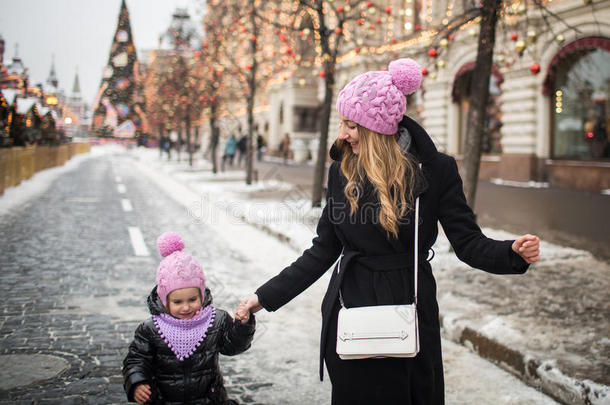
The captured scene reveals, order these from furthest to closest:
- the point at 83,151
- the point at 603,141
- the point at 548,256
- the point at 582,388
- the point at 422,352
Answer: the point at 83,151, the point at 603,141, the point at 548,256, the point at 582,388, the point at 422,352

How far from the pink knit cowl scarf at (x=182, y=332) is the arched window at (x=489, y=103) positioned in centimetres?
2160

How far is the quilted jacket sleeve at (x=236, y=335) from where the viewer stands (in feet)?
9.05

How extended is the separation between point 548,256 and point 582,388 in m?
4.65

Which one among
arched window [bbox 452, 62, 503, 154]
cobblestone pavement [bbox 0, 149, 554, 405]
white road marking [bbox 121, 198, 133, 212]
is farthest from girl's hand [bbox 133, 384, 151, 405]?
arched window [bbox 452, 62, 503, 154]

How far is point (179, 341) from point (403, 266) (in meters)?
1.20

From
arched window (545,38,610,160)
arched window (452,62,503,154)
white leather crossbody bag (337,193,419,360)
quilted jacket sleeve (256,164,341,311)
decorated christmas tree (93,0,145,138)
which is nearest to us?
white leather crossbody bag (337,193,419,360)

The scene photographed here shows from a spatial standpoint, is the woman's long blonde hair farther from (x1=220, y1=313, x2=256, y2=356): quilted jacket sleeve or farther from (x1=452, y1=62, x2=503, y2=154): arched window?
(x1=452, y1=62, x2=503, y2=154): arched window

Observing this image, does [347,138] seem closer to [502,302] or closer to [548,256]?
[502,302]

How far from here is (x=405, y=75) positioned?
96.0 inches

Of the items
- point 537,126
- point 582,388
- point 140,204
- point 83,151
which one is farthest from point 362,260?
point 83,151

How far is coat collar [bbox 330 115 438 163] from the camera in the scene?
8.18 ft

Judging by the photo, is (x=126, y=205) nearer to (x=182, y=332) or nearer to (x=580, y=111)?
(x=182, y=332)

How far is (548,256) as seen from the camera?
8039 mm

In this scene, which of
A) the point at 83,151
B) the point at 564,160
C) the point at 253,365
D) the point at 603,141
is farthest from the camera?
the point at 83,151
